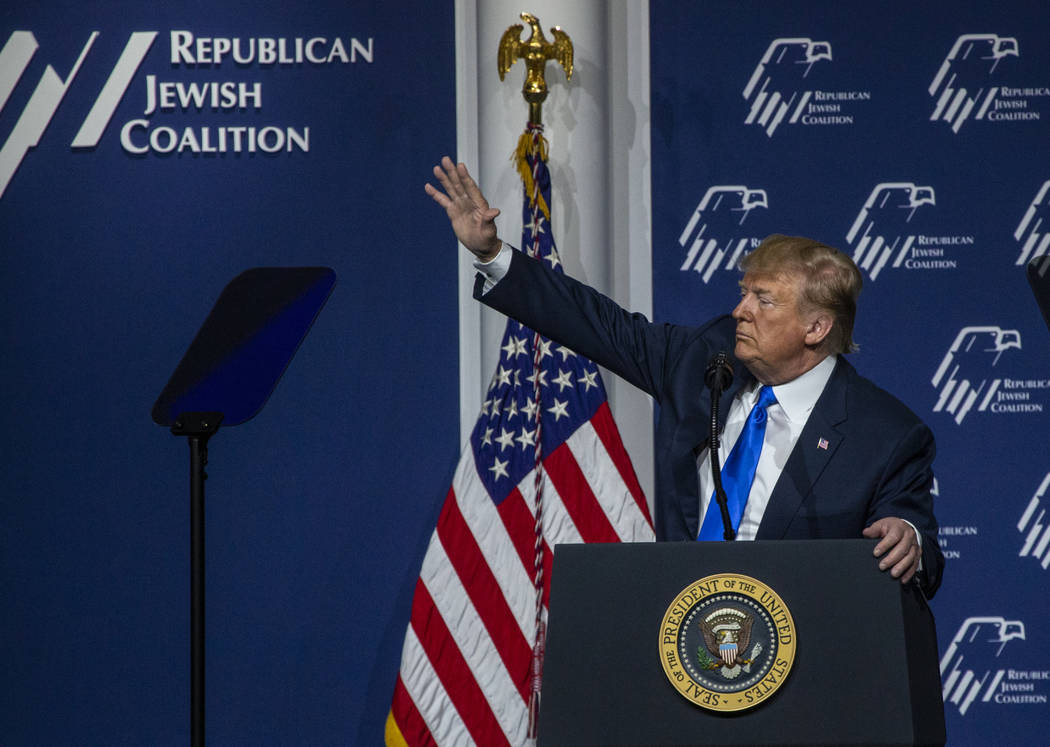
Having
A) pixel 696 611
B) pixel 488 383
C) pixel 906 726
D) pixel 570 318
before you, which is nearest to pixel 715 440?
pixel 696 611

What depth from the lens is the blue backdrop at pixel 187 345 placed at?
367cm

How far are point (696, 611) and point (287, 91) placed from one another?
9.05 feet

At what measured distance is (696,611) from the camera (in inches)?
57.0

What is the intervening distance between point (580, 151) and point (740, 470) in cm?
171

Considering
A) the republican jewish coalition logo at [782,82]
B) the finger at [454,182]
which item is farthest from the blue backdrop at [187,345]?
the finger at [454,182]

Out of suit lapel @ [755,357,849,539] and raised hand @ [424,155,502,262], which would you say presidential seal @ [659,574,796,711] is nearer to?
suit lapel @ [755,357,849,539]

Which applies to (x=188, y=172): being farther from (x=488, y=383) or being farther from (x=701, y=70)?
(x=701, y=70)

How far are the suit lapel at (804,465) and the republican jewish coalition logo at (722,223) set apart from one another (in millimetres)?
1667

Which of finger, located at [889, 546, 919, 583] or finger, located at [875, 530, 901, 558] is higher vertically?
finger, located at [875, 530, 901, 558]

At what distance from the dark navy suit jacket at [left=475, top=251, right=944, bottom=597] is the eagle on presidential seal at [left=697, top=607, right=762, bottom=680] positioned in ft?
1.34

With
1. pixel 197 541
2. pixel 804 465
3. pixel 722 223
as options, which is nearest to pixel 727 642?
pixel 804 465

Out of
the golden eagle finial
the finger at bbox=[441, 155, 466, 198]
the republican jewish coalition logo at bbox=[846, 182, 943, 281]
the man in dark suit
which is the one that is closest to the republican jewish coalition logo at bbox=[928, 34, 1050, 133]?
the republican jewish coalition logo at bbox=[846, 182, 943, 281]

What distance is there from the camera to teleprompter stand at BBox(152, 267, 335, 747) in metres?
2.43

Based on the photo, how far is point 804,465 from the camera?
199cm
